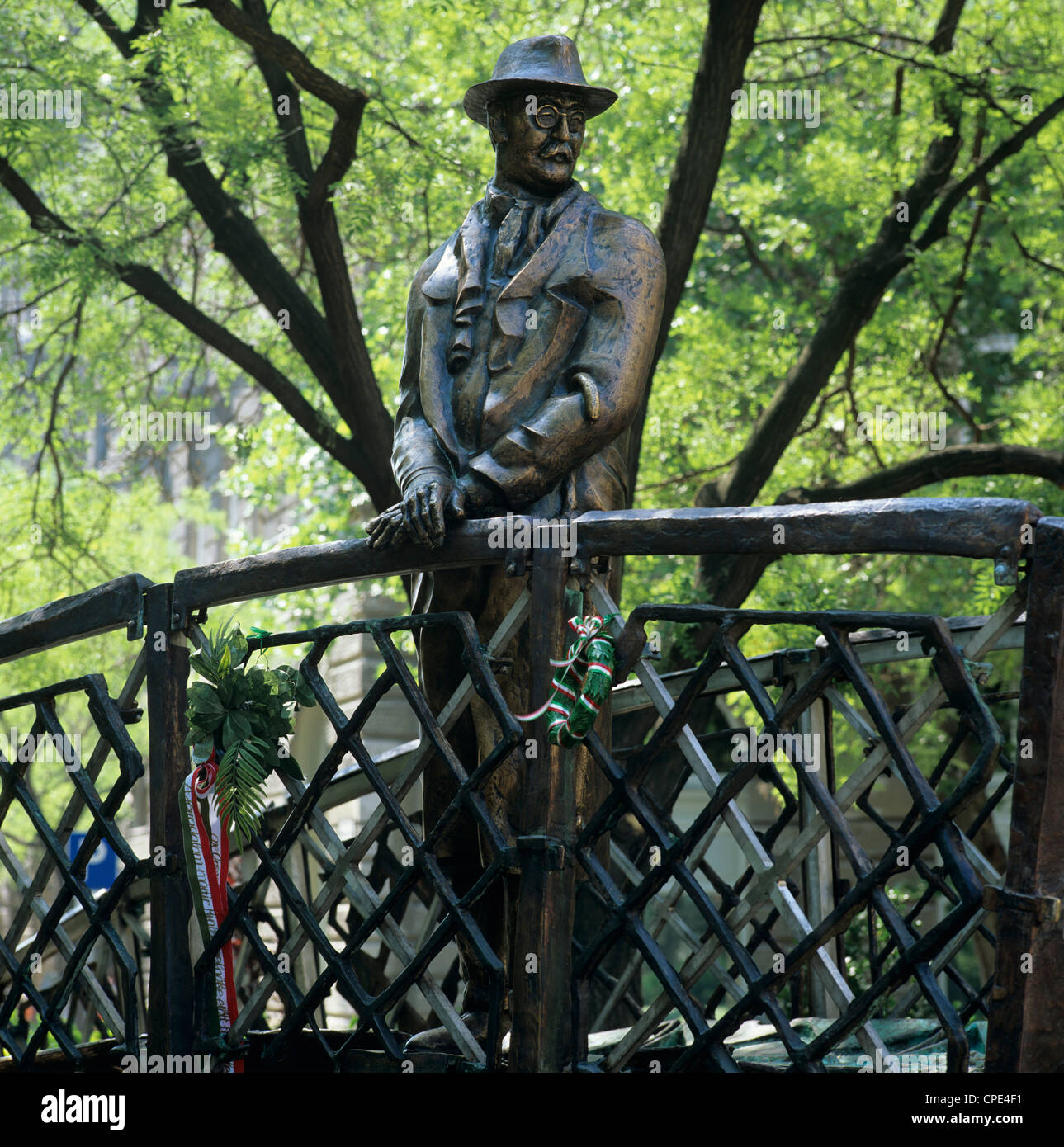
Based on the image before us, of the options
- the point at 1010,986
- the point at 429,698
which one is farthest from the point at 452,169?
the point at 1010,986

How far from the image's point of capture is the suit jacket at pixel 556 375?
14.8 feet

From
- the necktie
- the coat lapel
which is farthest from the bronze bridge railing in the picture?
the necktie

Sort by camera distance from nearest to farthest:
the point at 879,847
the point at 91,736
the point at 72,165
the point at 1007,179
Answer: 1. the point at 72,165
2. the point at 1007,179
3. the point at 879,847
4. the point at 91,736

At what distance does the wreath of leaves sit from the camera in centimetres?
464

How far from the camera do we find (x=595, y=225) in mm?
4820

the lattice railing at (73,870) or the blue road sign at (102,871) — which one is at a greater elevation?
the lattice railing at (73,870)

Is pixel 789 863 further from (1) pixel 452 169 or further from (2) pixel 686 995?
(1) pixel 452 169

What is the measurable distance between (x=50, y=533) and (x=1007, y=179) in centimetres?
785

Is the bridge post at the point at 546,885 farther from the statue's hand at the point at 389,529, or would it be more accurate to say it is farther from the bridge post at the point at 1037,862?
the bridge post at the point at 1037,862

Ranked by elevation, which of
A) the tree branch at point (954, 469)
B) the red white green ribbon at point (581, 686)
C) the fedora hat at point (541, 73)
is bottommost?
the red white green ribbon at point (581, 686)

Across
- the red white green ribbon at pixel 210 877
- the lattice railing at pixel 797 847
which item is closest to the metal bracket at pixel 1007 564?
the lattice railing at pixel 797 847

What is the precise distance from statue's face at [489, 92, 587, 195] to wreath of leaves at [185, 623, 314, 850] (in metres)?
1.70

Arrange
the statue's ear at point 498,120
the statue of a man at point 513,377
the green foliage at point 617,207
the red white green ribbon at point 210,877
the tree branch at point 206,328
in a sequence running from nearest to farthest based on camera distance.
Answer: the statue of a man at point 513,377, the red white green ribbon at point 210,877, the statue's ear at point 498,120, the tree branch at point 206,328, the green foliage at point 617,207

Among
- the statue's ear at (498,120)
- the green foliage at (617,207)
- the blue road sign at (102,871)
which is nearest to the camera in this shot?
the statue's ear at (498,120)
